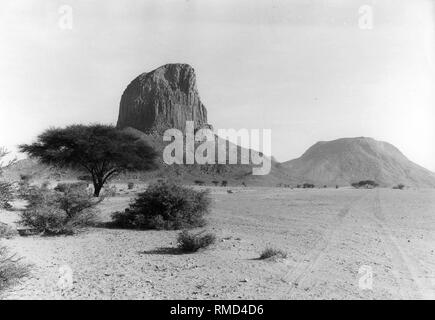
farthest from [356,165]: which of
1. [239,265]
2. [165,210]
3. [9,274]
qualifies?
[9,274]

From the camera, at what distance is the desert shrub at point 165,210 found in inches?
538

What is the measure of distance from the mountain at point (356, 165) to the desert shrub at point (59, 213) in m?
89.5

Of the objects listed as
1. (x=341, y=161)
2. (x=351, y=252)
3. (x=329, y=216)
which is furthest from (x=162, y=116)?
(x=351, y=252)

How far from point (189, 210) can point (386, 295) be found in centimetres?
857

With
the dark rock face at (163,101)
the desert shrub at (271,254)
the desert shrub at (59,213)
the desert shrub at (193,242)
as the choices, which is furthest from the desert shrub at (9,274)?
the dark rock face at (163,101)

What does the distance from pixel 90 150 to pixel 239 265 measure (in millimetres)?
22960

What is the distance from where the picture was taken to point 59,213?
12523 mm

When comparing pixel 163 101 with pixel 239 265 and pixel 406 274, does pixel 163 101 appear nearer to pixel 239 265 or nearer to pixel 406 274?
pixel 239 265

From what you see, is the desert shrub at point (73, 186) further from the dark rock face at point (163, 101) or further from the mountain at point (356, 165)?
the dark rock face at point (163, 101)

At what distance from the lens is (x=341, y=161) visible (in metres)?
122

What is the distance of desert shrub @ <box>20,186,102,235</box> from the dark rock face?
302ft

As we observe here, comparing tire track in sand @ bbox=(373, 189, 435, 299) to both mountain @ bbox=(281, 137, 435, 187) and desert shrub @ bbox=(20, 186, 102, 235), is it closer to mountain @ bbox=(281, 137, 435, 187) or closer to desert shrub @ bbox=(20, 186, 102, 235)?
desert shrub @ bbox=(20, 186, 102, 235)

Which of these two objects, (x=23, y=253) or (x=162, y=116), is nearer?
(x=23, y=253)

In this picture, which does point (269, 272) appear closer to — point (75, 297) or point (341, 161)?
point (75, 297)
